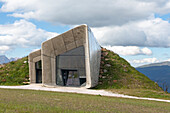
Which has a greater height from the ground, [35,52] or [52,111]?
[35,52]

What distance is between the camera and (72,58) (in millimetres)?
35906

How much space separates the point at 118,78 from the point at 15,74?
21.5 metres

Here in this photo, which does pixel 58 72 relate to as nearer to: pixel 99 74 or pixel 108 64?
pixel 99 74

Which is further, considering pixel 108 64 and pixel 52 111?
pixel 108 64

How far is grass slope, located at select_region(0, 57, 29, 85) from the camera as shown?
41312 millimetres

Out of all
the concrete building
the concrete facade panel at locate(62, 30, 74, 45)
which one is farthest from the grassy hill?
the concrete facade panel at locate(62, 30, 74, 45)

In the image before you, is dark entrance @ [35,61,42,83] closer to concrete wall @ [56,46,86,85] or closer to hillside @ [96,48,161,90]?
concrete wall @ [56,46,86,85]

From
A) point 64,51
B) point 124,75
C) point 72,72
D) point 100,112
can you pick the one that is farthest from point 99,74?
point 100,112

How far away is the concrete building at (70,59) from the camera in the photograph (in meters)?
33.3

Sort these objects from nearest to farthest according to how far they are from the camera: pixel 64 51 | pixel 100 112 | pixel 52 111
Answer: pixel 52 111, pixel 100 112, pixel 64 51

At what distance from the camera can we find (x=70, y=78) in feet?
124

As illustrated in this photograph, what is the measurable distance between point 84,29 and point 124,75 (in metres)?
16.5

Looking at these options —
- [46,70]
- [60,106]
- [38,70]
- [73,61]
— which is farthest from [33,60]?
[60,106]

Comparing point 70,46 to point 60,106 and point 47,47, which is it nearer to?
point 47,47
